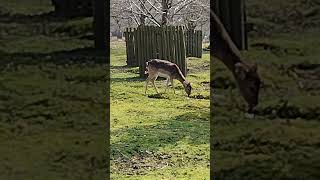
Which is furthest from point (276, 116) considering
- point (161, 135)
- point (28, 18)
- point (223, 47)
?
point (161, 135)

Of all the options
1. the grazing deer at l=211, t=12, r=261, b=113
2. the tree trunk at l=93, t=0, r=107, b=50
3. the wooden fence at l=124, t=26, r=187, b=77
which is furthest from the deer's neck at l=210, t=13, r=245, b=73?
the wooden fence at l=124, t=26, r=187, b=77

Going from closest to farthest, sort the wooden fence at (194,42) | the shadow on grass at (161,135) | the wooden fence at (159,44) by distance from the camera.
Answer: the shadow on grass at (161,135)
the wooden fence at (159,44)
the wooden fence at (194,42)

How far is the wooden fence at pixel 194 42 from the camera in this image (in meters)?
17.1

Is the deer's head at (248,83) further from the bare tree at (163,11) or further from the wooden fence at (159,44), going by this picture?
the bare tree at (163,11)

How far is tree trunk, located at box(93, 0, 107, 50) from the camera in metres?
3.06

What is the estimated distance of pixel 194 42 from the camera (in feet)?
56.0

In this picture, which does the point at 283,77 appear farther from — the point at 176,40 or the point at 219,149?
the point at 176,40

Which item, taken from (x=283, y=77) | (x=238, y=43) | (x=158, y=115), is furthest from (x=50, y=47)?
(x=158, y=115)

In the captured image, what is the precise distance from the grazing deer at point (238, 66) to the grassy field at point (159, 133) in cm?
134

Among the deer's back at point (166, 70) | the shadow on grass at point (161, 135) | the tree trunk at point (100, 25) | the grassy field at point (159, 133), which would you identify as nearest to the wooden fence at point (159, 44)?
the grassy field at point (159, 133)

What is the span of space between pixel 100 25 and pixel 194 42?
14131 mm

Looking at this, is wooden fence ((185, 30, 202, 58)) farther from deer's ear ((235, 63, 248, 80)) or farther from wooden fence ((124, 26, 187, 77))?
deer's ear ((235, 63, 248, 80))

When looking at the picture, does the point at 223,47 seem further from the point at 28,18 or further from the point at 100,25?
the point at 28,18

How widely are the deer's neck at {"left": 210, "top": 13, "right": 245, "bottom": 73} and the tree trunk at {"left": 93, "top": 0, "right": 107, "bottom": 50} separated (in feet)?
2.19
